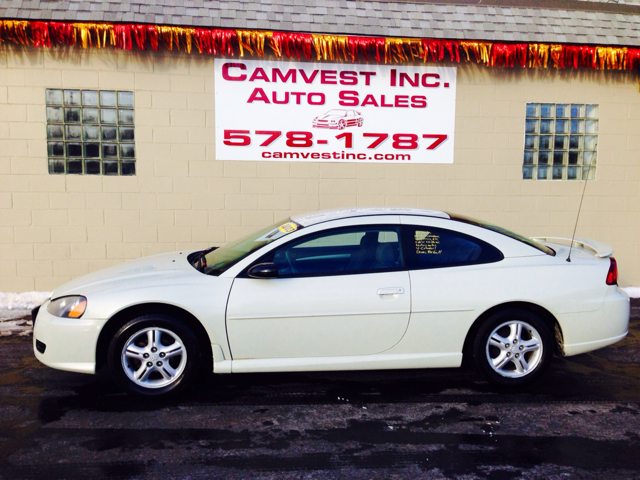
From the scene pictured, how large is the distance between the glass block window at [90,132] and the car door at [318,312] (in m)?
4.36

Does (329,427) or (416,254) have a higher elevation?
(416,254)

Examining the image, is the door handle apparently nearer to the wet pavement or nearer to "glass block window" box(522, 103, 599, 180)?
the wet pavement

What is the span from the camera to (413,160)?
26.5 ft

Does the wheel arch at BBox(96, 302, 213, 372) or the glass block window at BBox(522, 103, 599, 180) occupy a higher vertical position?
the glass block window at BBox(522, 103, 599, 180)

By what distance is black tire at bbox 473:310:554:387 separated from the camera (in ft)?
14.2

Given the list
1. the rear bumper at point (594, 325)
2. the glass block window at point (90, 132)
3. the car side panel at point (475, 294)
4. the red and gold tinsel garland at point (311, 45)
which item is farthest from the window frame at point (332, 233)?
the glass block window at point (90, 132)

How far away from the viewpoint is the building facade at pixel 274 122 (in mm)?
7426

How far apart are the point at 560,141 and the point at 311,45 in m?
3.98

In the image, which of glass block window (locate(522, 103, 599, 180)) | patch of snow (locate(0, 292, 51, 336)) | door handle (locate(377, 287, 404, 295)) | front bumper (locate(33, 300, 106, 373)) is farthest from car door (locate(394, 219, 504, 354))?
glass block window (locate(522, 103, 599, 180))

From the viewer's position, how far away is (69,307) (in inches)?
164

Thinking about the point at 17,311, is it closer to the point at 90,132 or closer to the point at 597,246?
the point at 90,132

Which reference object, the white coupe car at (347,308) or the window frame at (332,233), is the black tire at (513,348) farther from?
the window frame at (332,233)

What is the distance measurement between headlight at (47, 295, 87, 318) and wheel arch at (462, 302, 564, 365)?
2924mm

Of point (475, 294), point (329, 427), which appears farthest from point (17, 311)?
point (475, 294)
